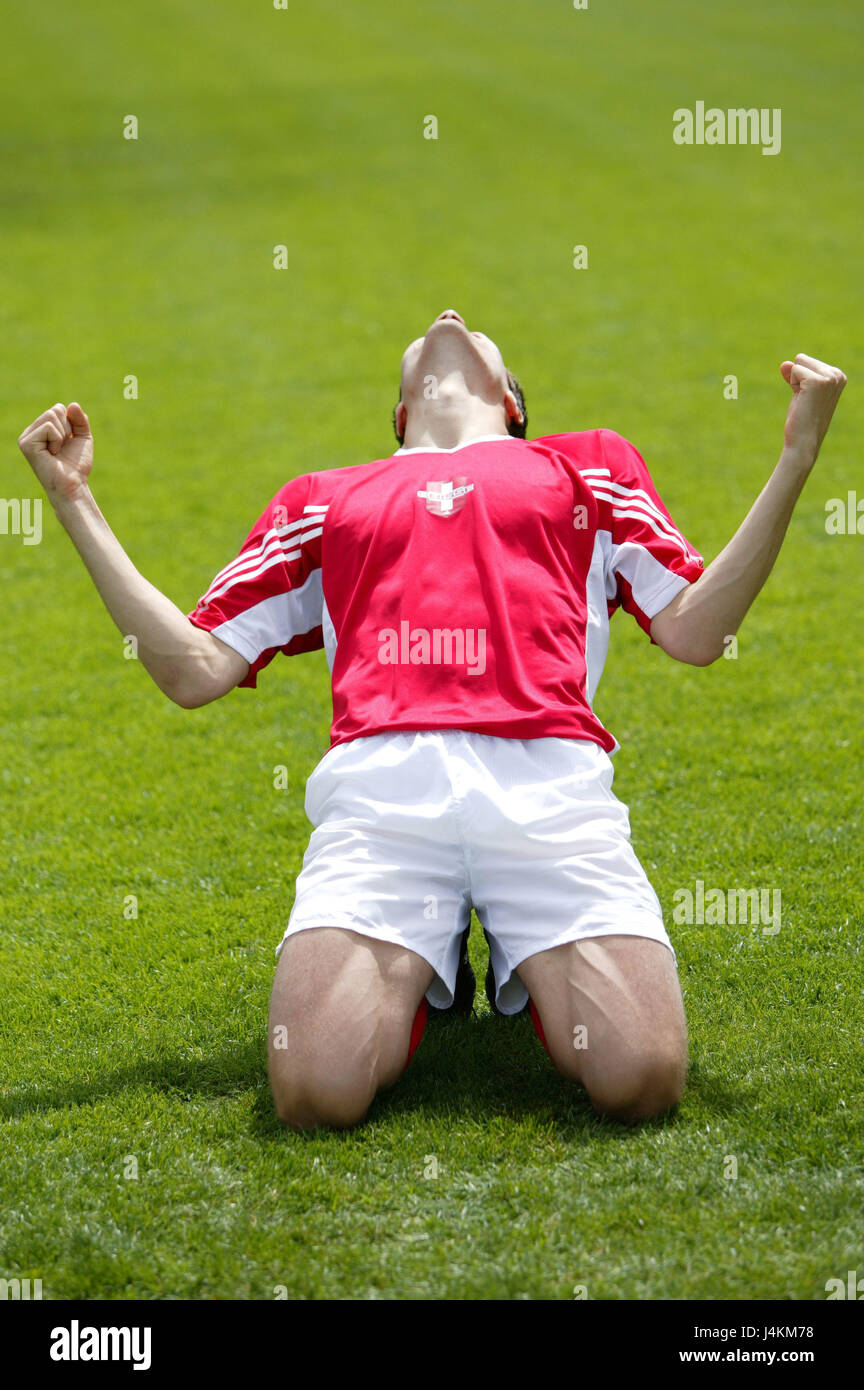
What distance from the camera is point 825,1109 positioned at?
3689mm

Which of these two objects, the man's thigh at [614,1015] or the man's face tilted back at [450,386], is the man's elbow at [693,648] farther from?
the man's face tilted back at [450,386]

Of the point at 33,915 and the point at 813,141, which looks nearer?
the point at 33,915

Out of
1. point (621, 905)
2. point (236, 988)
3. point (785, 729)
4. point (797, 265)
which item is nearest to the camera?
point (621, 905)

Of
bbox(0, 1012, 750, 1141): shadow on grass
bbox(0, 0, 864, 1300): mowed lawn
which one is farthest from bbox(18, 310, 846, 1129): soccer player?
bbox(0, 0, 864, 1300): mowed lawn

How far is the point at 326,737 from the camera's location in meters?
6.52

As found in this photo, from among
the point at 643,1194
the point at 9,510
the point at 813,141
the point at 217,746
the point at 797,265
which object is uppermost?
the point at 813,141

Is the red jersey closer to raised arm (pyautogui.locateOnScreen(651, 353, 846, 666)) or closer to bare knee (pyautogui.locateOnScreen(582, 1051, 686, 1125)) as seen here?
raised arm (pyautogui.locateOnScreen(651, 353, 846, 666))

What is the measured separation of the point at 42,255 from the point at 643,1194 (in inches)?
594

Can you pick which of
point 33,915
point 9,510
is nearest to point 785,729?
point 33,915

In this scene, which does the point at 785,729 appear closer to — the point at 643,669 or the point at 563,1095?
the point at 643,669

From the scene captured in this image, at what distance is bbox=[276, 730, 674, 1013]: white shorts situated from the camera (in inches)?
144

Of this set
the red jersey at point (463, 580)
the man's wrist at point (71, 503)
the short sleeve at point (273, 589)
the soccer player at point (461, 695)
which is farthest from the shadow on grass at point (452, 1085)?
the man's wrist at point (71, 503)

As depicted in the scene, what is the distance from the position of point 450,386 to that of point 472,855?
5.56ft

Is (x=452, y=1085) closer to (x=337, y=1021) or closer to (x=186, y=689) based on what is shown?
(x=337, y=1021)
